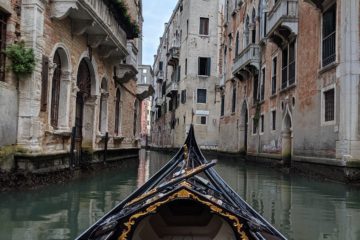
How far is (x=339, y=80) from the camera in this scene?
11.6 meters

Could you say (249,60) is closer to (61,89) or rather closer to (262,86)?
(262,86)

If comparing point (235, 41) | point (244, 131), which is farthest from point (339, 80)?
point (235, 41)

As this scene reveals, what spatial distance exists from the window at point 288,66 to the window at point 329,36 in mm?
3186

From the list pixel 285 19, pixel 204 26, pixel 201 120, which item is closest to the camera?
pixel 285 19

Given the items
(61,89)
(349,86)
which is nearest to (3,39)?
(61,89)

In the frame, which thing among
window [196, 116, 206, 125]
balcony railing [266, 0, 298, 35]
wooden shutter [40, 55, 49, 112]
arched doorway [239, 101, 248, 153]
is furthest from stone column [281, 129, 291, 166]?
window [196, 116, 206, 125]

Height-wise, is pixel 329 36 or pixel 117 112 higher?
pixel 329 36

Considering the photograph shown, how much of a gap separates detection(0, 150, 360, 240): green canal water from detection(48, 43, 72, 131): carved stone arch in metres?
1.49

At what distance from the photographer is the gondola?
3.48m

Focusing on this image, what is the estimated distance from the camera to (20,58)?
8.38m

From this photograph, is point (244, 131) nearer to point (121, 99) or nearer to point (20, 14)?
point (121, 99)

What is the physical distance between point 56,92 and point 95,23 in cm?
208

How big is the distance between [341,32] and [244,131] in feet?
42.8

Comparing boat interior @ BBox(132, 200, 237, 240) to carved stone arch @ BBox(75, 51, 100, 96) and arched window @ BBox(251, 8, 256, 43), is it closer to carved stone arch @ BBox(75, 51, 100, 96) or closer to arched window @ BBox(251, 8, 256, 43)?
carved stone arch @ BBox(75, 51, 100, 96)
